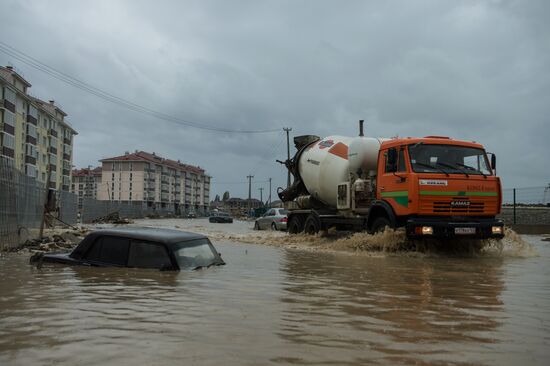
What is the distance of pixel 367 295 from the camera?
21.7ft

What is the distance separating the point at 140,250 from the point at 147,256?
0.16 m

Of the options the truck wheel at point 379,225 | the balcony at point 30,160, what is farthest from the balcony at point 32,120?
the truck wheel at point 379,225

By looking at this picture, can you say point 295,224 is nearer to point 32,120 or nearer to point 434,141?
point 434,141

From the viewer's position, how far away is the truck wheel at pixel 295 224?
1908 centimetres

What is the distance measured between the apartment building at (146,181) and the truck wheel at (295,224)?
112754 mm

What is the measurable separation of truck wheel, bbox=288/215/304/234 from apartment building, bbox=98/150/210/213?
113m

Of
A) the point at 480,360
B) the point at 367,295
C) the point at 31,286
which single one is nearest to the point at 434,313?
the point at 367,295

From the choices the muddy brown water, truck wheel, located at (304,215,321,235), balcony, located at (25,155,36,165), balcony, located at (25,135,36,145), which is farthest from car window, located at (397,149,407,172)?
balcony, located at (25,135,36,145)

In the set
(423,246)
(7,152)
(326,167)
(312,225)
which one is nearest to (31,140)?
(7,152)

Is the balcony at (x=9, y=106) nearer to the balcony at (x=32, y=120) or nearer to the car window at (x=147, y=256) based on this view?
the balcony at (x=32, y=120)

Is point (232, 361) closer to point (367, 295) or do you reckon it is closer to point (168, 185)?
point (367, 295)

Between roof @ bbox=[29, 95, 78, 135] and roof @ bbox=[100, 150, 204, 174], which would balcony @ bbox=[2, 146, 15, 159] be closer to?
roof @ bbox=[29, 95, 78, 135]

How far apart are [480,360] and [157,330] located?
2.56 m

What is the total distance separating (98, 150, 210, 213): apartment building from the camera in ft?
454
